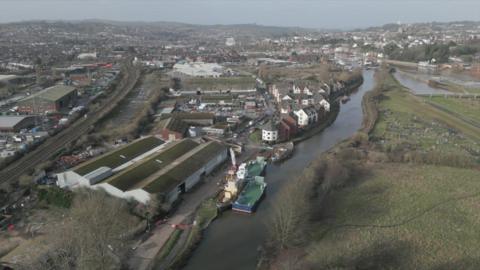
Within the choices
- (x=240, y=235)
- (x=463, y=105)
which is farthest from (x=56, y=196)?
(x=463, y=105)

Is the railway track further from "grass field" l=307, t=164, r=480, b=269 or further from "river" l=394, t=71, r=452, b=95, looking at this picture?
"river" l=394, t=71, r=452, b=95

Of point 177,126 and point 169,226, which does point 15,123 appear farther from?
point 169,226

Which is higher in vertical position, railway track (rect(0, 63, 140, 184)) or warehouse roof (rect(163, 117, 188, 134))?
warehouse roof (rect(163, 117, 188, 134))

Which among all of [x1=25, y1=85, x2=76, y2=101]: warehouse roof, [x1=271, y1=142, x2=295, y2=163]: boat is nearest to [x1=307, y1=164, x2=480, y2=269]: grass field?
[x1=271, y1=142, x2=295, y2=163]: boat

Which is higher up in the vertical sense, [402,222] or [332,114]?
[332,114]

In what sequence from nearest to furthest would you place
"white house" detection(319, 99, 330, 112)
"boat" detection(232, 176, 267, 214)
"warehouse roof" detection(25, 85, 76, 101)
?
1. "boat" detection(232, 176, 267, 214)
2. "warehouse roof" detection(25, 85, 76, 101)
3. "white house" detection(319, 99, 330, 112)

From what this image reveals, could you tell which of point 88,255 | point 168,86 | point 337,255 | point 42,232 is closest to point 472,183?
point 337,255

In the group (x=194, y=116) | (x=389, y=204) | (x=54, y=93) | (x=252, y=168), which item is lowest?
(x=389, y=204)
